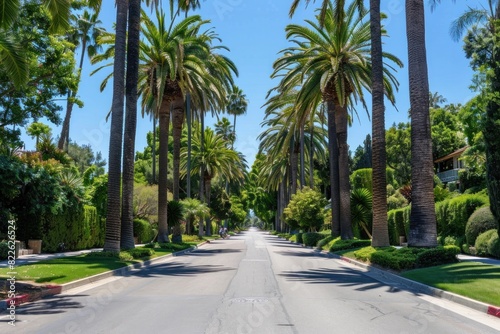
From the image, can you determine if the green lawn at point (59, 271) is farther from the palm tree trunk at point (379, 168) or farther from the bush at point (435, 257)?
the palm tree trunk at point (379, 168)

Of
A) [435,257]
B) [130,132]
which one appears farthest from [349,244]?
[130,132]

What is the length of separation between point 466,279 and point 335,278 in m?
4.00

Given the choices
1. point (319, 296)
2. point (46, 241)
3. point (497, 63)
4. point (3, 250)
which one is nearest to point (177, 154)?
point (46, 241)

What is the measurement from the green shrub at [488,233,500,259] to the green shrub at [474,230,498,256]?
0.41 m

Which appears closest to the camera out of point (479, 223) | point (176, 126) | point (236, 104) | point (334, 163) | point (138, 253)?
point (138, 253)

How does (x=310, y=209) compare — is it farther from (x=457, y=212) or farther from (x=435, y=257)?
(x=435, y=257)

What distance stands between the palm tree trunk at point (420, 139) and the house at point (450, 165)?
102ft

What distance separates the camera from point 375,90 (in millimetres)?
23078

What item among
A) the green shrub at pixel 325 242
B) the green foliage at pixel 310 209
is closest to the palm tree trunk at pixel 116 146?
the green shrub at pixel 325 242

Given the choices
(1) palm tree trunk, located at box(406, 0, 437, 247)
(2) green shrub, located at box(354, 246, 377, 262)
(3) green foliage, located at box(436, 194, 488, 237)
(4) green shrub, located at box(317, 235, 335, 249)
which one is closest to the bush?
(1) palm tree trunk, located at box(406, 0, 437, 247)

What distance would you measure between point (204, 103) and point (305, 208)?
1340 centimetres

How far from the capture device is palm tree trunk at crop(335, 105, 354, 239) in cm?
3081

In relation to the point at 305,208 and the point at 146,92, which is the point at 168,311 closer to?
the point at 146,92

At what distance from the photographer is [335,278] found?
15.8m
